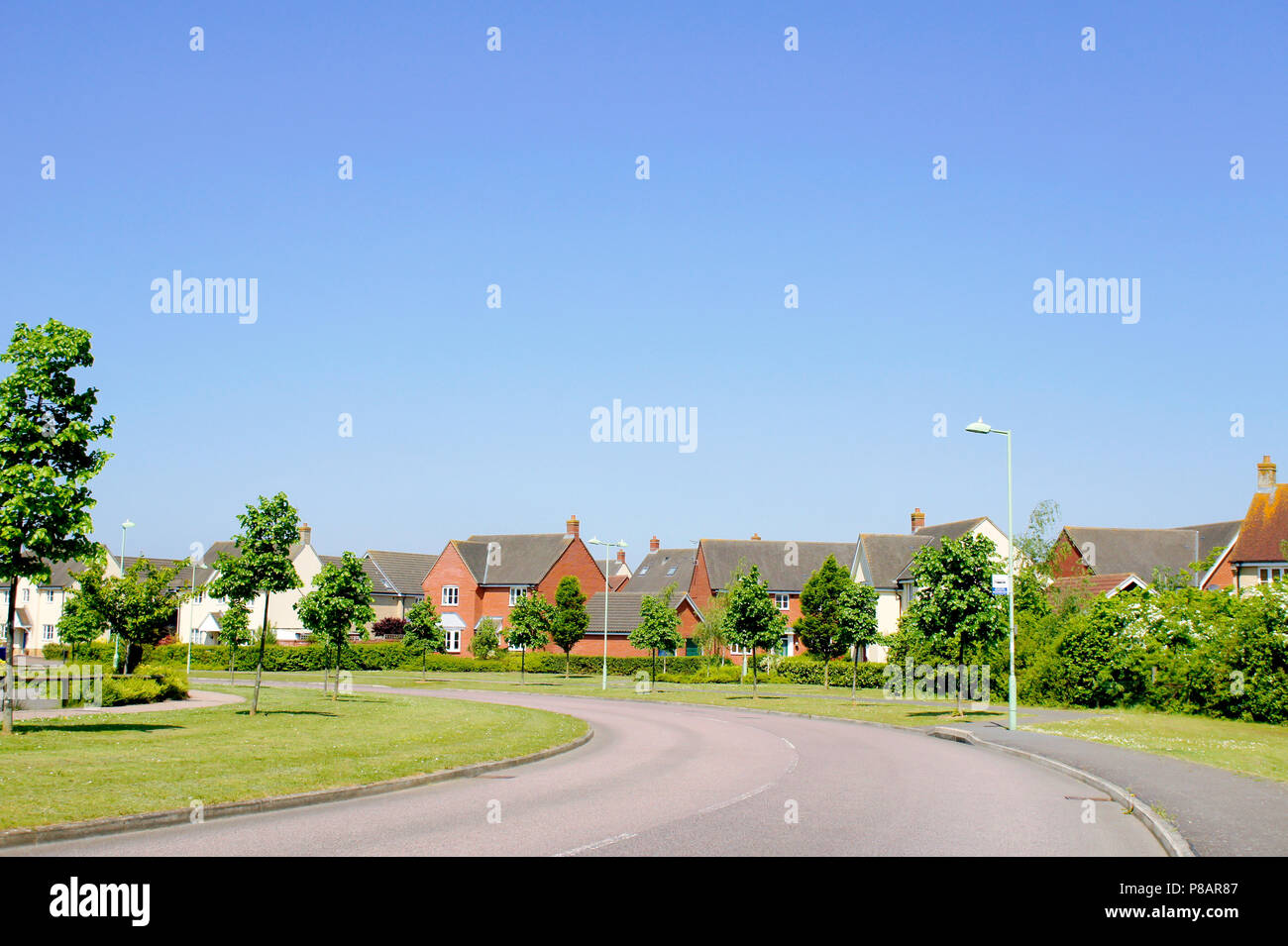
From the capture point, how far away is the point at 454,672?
64.8 m

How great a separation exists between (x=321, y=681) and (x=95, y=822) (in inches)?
1669

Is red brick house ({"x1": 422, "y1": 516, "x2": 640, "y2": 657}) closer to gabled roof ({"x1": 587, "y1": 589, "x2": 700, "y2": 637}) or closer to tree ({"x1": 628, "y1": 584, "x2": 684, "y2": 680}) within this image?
gabled roof ({"x1": 587, "y1": 589, "x2": 700, "y2": 637})

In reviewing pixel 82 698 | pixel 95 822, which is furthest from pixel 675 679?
pixel 95 822

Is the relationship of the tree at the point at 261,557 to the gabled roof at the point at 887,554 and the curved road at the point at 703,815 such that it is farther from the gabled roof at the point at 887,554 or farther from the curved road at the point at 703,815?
the gabled roof at the point at 887,554

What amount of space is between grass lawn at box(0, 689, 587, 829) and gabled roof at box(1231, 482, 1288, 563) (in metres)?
42.9

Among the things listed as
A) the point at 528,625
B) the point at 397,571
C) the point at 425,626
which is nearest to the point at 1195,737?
the point at 425,626

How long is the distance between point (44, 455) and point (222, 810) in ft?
35.2

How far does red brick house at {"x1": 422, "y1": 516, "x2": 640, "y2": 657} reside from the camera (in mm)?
78562

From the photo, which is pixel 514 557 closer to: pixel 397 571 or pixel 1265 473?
pixel 397 571

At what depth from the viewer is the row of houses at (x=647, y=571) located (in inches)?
2685

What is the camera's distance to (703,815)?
12398 mm

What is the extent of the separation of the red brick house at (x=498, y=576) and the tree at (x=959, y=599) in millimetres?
48681

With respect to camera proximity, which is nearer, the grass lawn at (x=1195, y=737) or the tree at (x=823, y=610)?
the grass lawn at (x=1195, y=737)

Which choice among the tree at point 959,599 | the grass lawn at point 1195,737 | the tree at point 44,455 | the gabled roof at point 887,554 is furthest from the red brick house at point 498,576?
the tree at point 44,455
